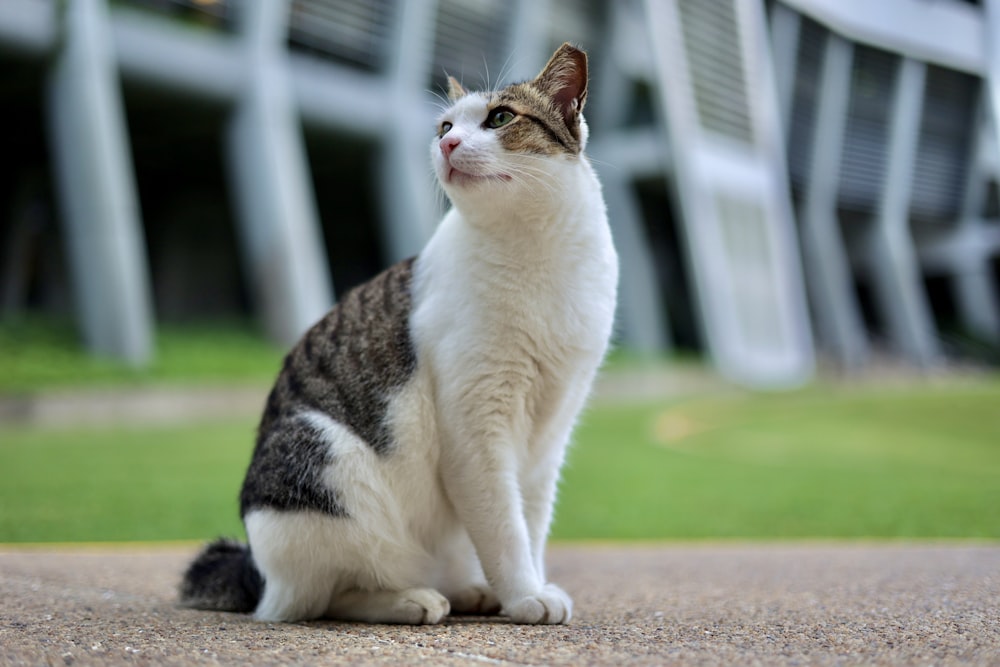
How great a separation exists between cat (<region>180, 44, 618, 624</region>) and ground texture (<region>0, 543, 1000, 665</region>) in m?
0.12

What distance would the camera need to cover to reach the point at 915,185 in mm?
8203

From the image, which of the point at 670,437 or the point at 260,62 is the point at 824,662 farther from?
the point at 260,62

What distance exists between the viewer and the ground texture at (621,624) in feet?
4.72

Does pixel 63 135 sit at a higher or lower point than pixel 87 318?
higher

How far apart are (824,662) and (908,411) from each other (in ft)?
23.3

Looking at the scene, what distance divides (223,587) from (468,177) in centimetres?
117

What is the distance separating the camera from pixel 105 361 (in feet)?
28.6

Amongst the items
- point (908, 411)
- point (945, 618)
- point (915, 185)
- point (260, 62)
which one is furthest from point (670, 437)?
point (260, 62)

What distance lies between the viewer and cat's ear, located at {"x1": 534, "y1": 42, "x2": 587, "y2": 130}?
203 centimetres

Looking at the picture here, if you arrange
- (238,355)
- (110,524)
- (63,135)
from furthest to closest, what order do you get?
(238,355) < (63,135) < (110,524)

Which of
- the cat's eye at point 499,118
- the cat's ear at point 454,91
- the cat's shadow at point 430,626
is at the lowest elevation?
the cat's shadow at point 430,626

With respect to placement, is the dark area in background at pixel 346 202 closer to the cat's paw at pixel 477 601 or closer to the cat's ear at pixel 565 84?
the cat's ear at pixel 565 84

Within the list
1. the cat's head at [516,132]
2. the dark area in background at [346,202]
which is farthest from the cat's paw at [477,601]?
the dark area in background at [346,202]

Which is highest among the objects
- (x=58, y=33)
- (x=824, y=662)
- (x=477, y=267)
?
(x=58, y=33)
